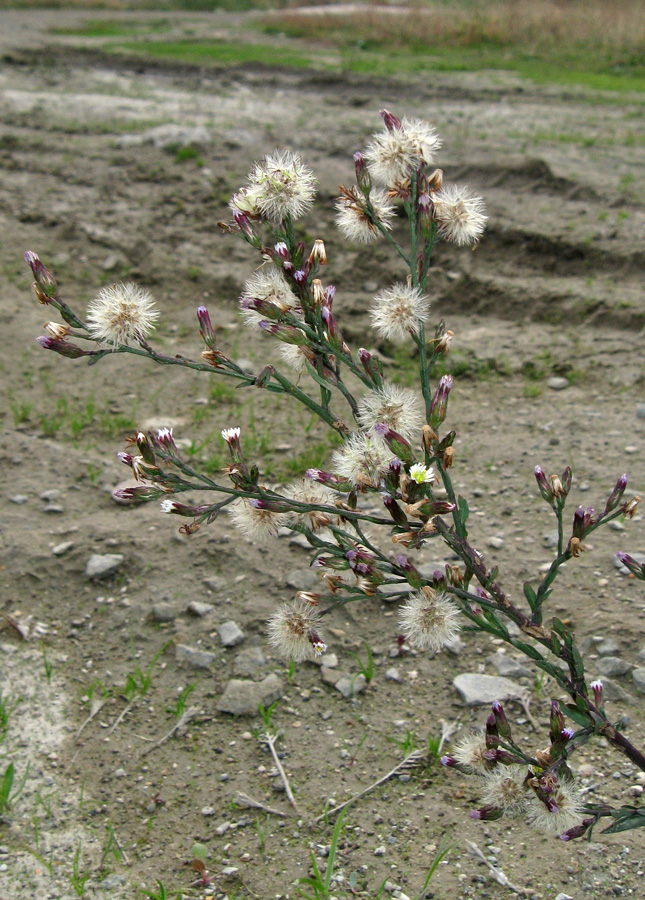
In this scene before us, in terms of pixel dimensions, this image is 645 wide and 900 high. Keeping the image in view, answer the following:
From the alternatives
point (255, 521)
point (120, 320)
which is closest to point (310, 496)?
point (255, 521)

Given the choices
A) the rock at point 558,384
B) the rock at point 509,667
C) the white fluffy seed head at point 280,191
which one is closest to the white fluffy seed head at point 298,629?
the white fluffy seed head at point 280,191

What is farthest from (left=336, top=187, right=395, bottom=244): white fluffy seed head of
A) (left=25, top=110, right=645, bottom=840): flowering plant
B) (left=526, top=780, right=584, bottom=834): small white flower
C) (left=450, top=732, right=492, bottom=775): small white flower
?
(left=526, top=780, right=584, bottom=834): small white flower

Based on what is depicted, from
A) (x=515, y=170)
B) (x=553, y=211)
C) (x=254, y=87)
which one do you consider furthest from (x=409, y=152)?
(x=254, y=87)

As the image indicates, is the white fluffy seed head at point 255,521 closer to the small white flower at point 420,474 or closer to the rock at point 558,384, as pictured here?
the small white flower at point 420,474

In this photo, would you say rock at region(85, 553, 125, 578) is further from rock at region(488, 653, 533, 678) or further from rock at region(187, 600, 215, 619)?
rock at region(488, 653, 533, 678)

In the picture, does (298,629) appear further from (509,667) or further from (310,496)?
(509,667)

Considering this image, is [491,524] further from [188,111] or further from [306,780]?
[188,111]
